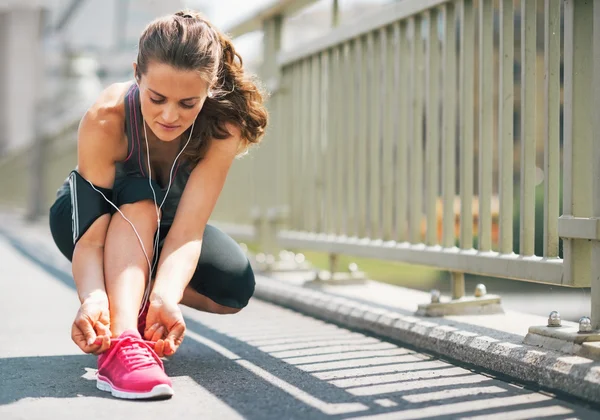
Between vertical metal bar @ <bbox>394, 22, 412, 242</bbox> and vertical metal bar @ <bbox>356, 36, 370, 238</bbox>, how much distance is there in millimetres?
325

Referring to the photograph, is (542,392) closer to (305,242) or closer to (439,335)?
(439,335)

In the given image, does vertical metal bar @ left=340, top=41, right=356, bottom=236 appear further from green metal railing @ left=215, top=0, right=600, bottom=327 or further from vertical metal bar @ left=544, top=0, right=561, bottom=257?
vertical metal bar @ left=544, top=0, right=561, bottom=257

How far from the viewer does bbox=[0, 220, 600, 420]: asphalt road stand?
1.94m

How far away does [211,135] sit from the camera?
2654 mm

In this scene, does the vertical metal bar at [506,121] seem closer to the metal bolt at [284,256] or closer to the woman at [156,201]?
the woman at [156,201]

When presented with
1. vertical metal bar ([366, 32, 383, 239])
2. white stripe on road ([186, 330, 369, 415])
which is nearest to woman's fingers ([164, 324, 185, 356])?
white stripe on road ([186, 330, 369, 415])

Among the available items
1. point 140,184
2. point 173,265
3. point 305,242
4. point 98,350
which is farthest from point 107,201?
point 305,242

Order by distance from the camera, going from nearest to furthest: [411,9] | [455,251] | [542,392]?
[542,392], [455,251], [411,9]

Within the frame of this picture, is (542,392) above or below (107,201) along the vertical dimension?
below

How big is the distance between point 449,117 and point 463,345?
87 cm

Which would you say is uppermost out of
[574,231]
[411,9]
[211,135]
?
[411,9]

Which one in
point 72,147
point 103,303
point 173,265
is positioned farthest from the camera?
point 72,147

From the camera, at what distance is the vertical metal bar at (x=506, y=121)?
2.67 meters

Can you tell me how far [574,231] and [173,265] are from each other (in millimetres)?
1054
